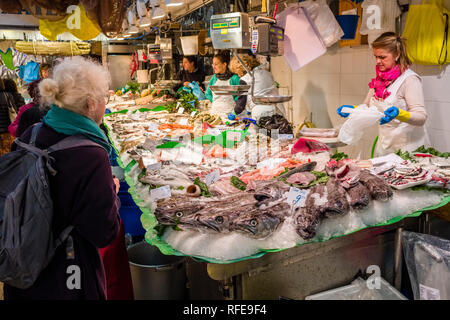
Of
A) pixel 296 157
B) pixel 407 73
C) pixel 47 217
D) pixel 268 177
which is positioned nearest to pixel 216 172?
pixel 268 177

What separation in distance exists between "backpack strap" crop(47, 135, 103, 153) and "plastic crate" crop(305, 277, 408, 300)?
61.2 inches

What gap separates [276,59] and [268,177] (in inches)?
210

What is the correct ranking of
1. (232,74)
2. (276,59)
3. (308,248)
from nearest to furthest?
(308,248)
(232,74)
(276,59)

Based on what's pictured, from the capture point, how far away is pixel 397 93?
11.4ft

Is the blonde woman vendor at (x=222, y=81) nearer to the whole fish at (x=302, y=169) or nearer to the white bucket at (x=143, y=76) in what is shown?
the whole fish at (x=302, y=169)

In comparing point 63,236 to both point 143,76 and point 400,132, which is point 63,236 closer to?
point 400,132

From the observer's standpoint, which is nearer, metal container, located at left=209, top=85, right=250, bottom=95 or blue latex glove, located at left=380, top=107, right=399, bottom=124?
blue latex glove, located at left=380, top=107, right=399, bottom=124

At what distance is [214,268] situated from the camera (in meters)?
1.91

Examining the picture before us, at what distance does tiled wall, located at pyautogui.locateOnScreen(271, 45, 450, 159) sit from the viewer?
4.05 m

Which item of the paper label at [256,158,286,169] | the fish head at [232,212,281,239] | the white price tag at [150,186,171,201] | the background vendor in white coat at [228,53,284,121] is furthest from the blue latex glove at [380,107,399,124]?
the white price tag at [150,186,171,201]

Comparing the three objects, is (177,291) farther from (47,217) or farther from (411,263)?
(411,263)

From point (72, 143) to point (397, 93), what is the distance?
2.90m

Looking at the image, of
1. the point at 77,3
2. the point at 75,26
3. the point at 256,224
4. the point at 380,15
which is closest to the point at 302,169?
the point at 256,224

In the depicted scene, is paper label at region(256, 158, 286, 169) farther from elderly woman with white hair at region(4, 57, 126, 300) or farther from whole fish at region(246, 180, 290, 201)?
elderly woman with white hair at region(4, 57, 126, 300)
